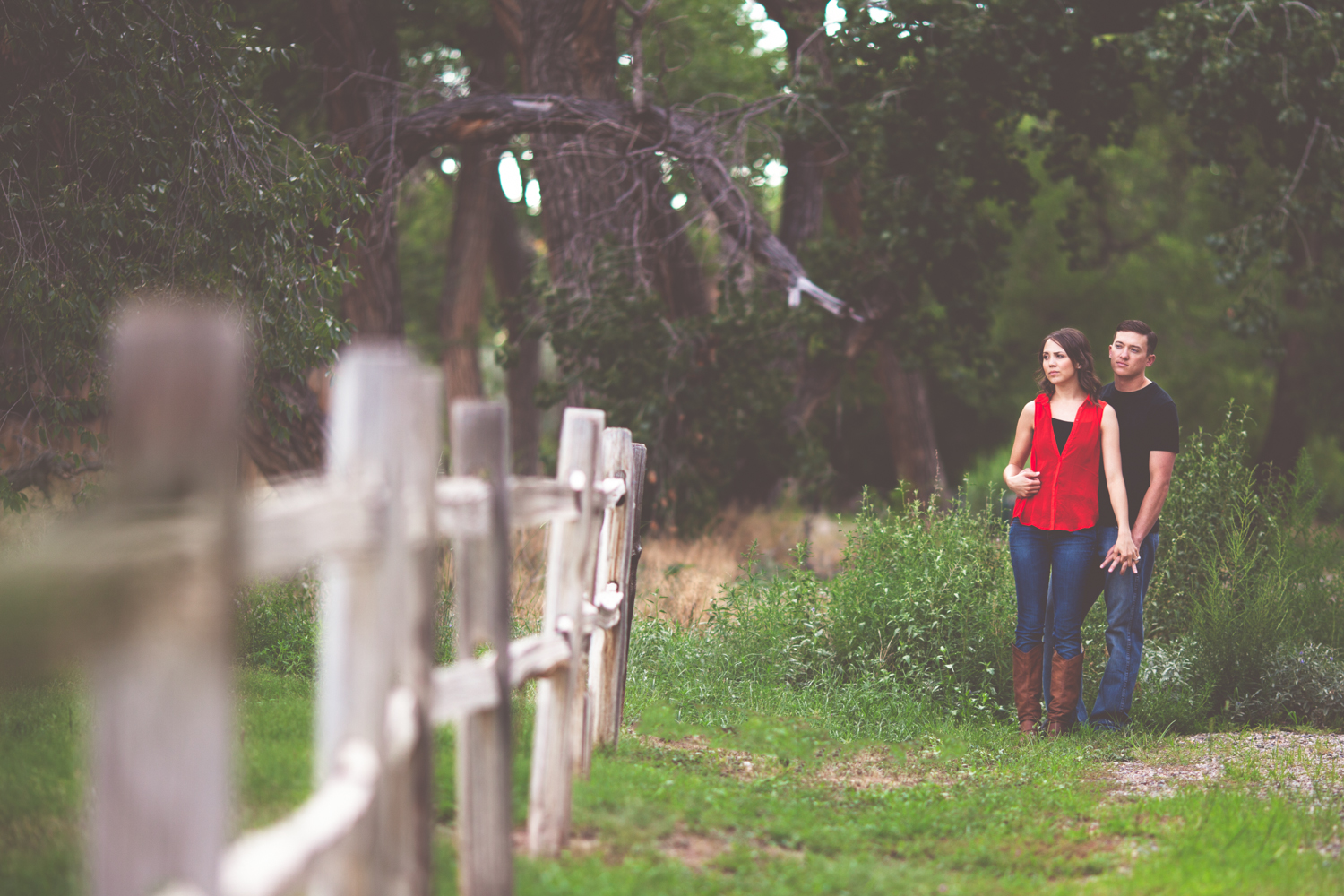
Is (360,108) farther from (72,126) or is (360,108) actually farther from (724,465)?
(72,126)

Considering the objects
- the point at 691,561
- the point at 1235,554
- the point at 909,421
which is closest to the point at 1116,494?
the point at 1235,554

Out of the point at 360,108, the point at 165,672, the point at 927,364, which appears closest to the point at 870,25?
the point at 927,364

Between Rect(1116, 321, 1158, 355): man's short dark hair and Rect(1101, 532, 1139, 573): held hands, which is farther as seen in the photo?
Rect(1116, 321, 1158, 355): man's short dark hair

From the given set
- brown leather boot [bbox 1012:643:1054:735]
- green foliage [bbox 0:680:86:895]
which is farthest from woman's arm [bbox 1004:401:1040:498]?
green foliage [bbox 0:680:86:895]

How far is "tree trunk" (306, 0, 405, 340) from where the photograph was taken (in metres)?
10.2

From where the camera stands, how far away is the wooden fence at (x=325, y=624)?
1.57m

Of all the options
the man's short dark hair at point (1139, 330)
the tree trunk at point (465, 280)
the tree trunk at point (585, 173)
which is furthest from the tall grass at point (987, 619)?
the tree trunk at point (465, 280)

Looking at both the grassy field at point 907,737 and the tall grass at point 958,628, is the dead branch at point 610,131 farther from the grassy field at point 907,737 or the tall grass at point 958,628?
the tall grass at point 958,628

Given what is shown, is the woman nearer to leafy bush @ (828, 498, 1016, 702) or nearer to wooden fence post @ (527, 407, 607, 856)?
leafy bush @ (828, 498, 1016, 702)

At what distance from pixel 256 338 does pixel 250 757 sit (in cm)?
302

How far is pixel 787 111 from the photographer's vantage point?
32.8ft

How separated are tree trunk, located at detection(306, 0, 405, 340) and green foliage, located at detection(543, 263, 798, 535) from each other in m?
2.02

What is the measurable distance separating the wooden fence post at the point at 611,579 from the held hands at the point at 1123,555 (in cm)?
237

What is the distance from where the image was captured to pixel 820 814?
14.5 ft
